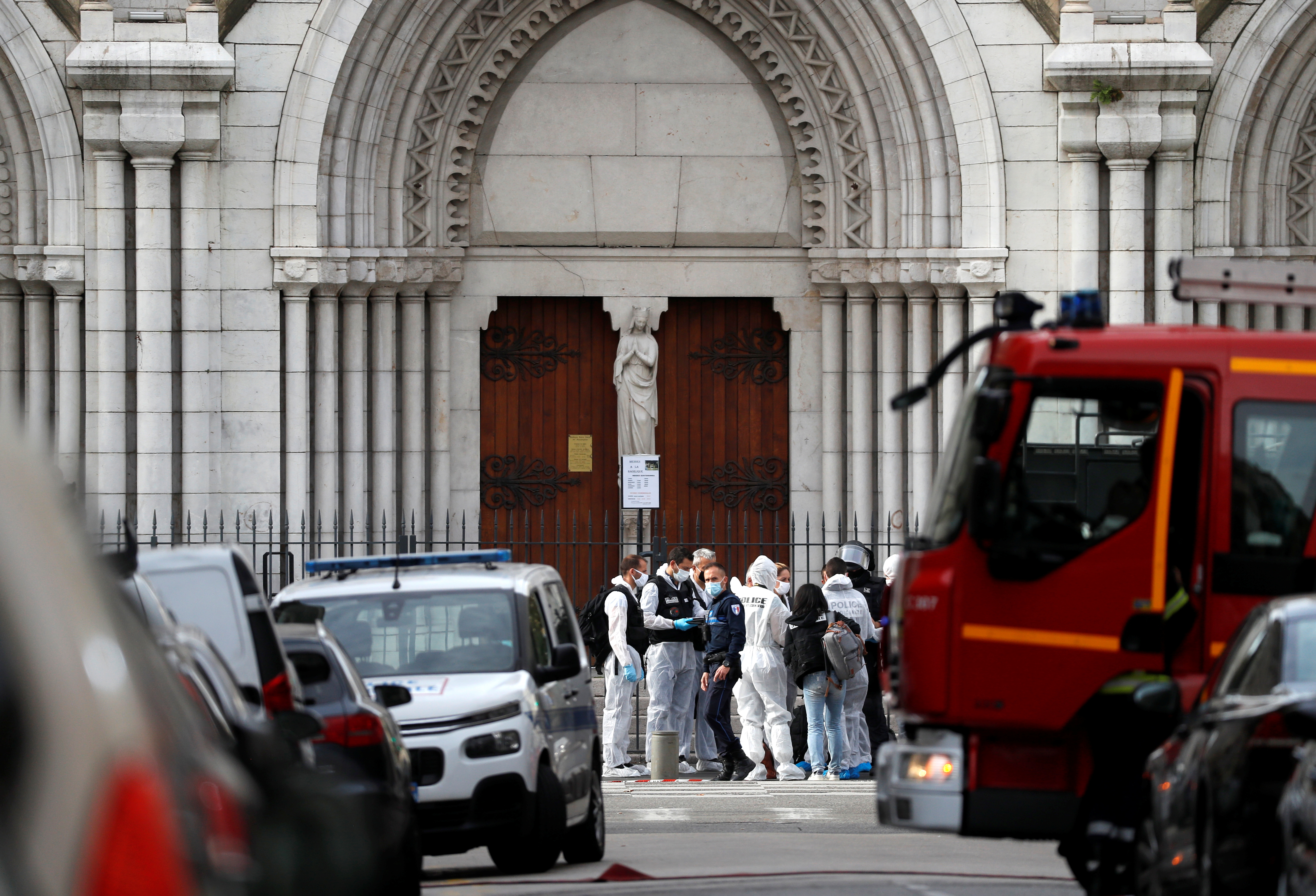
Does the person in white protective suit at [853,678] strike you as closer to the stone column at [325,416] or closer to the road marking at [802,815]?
the road marking at [802,815]

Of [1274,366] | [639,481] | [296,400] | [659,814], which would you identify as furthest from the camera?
[639,481]

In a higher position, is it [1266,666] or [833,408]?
[833,408]

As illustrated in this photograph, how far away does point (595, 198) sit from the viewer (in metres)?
19.0

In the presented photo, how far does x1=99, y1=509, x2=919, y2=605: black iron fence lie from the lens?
17156 millimetres

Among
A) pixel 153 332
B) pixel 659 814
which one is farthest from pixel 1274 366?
pixel 153 332

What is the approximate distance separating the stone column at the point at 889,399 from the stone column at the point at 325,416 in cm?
520

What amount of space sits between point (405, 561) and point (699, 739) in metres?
5.34

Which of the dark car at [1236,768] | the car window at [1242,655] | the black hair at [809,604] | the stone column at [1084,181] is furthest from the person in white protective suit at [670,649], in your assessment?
the car window at [1242,655]

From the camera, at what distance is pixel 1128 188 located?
1734 centimetres

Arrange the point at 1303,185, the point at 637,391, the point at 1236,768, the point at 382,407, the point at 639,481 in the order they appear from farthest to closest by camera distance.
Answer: the point at 637,391 → the point at 639,481 → the point at 382,407 → the point at 1303,185 → the point at 1236,768

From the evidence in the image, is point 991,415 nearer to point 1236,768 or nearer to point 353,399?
point 1236,768

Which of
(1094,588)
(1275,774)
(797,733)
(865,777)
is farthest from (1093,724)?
(797,733)

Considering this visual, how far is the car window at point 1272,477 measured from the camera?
25.8 feet

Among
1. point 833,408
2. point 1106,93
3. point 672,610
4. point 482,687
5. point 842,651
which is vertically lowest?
point 842,651
